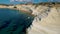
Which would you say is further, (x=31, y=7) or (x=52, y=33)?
(x=31, y=7)

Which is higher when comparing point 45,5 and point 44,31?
point 45,5

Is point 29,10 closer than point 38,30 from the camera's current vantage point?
No

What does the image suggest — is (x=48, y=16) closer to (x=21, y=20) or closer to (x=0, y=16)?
(x=21, y=20)

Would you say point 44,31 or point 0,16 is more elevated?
point 0,16

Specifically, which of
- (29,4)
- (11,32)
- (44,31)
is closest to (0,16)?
(11,32)

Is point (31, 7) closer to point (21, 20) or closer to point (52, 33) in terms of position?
point (21, 20)

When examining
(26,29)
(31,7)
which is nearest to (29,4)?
(31,7)
